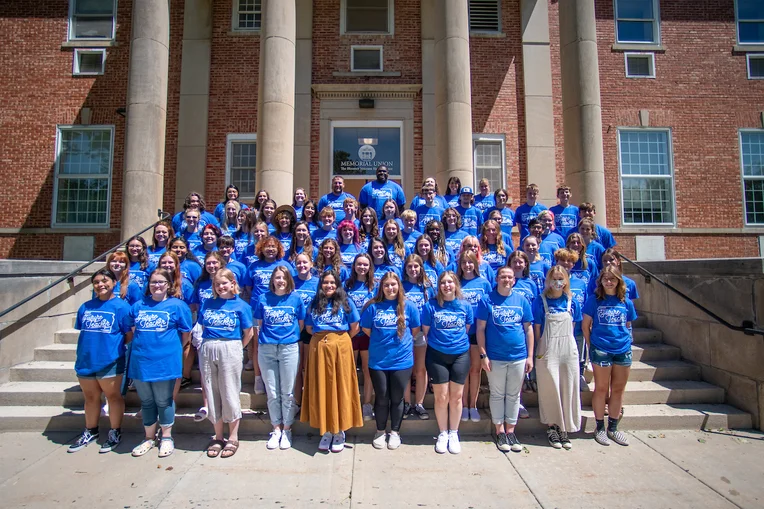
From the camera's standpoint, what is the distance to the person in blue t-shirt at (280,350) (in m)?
4.46

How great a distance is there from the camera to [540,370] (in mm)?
4652

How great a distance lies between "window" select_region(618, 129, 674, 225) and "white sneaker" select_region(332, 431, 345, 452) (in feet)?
36.5

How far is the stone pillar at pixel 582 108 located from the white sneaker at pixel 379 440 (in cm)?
710

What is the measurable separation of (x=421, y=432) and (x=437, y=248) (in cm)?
221

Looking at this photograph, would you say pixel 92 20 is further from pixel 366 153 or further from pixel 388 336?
pixel 388 336

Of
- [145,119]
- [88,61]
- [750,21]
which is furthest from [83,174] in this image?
[750,21]

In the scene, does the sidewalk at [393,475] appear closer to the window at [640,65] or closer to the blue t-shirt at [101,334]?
the blue t-shirt at [101,334]

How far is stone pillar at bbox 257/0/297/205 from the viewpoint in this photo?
8.66 meters

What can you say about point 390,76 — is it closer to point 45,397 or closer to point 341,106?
point 341,106

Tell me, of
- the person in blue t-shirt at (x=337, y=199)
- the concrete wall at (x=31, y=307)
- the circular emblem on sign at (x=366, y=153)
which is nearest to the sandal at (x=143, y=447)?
the concrete wall at (x=31, y=307)

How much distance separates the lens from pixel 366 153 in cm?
1213

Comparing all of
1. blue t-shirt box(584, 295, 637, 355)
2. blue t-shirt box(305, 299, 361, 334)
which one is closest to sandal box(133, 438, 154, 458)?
blue t-shirt box(305, 299, 361, 334)

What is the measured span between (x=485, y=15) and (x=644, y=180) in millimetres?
6584

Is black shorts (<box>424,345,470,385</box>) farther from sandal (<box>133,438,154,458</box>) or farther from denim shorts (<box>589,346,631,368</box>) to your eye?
sandal (<box>133,438,154,458</box>)
